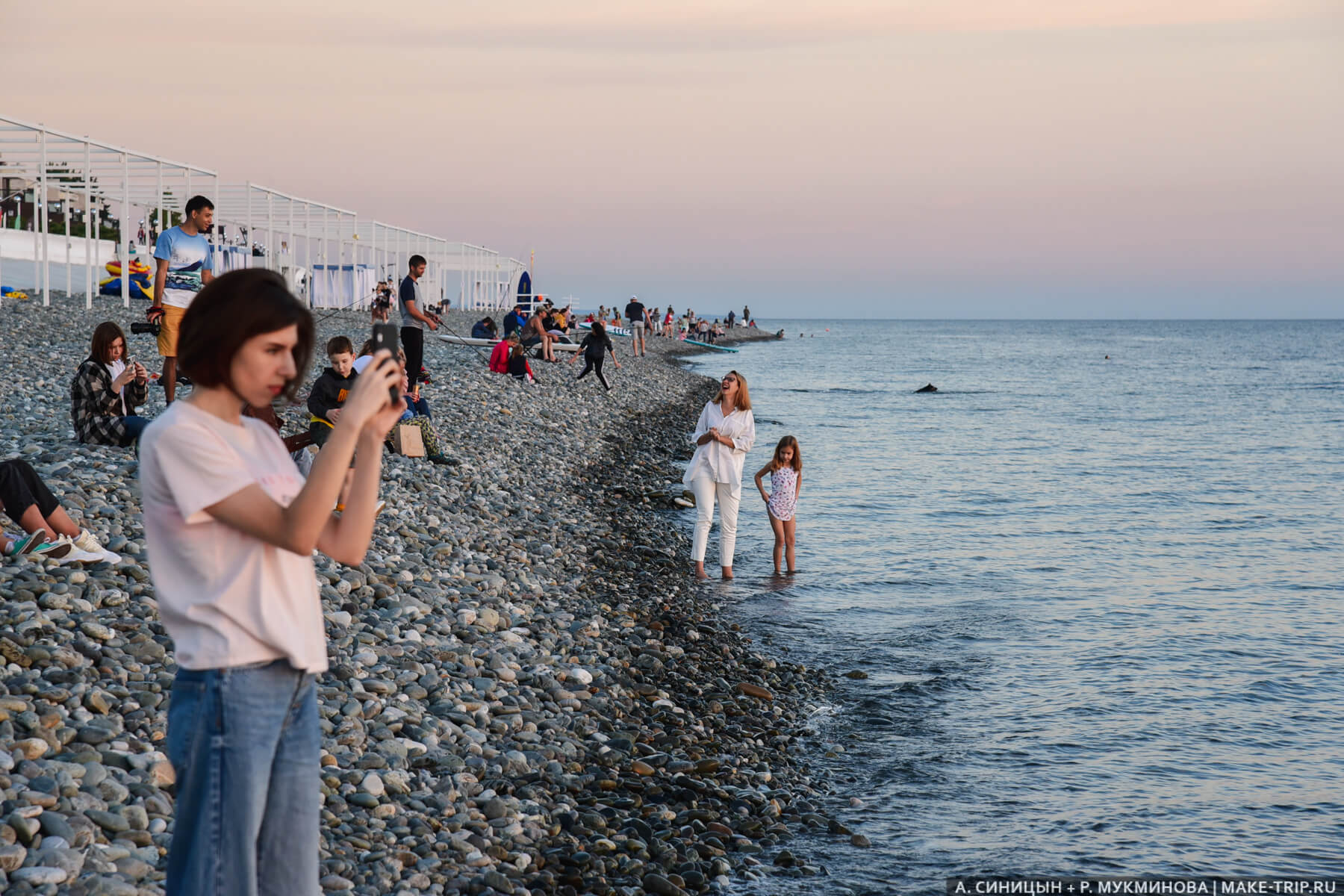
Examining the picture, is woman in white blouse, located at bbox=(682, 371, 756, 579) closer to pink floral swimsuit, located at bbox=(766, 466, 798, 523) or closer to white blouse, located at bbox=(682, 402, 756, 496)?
white blouse, located at bbox=(682, 402, 756, 496)

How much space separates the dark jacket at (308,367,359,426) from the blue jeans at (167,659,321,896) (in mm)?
8093

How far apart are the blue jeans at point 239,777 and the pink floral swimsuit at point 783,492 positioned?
9.71 meters

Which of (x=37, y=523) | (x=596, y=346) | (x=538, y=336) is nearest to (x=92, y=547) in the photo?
(x=37, y=523)

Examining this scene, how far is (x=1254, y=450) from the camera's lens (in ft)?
97.3

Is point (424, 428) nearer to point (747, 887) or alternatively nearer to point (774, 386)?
point (747, 887)

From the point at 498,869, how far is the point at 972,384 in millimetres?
54749

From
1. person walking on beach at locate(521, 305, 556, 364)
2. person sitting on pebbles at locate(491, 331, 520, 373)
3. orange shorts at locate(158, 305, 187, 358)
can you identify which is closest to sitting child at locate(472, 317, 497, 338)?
person walking on beach at locate(521, 305, 556, 364)

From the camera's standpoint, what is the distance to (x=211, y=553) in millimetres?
2211

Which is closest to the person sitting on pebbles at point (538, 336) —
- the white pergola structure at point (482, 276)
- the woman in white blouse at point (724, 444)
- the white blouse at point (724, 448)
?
the woman in white blouse at point (724, 444)

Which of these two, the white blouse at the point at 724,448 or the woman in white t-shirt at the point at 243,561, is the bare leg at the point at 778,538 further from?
the woman in white t-shirt at the point at 243,561

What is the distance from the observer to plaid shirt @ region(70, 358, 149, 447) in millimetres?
9742

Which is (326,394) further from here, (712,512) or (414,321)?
(414,321)

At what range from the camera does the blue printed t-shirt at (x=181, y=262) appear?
10383mm

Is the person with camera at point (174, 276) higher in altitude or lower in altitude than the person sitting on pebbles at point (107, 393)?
higher
